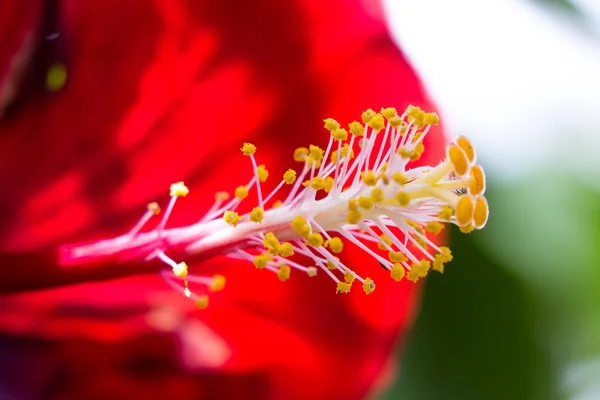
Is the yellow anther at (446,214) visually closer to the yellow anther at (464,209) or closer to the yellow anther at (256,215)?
the yellow anther at (464,209)

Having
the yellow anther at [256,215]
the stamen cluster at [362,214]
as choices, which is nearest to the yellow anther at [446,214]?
the stamen cluster at [362,214]

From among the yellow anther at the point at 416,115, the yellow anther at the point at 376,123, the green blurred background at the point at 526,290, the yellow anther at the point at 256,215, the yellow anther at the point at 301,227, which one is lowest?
the green blurred background at the point at 526,290

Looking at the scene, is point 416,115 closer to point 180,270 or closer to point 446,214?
point 446,214

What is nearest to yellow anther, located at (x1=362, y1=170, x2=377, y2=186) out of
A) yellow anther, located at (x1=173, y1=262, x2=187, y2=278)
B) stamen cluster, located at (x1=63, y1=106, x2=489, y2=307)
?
stamen cluster, located at (x1=63, y1=106, x2=489, y2=307)

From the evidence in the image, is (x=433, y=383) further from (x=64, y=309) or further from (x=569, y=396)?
(x=64, y=309)

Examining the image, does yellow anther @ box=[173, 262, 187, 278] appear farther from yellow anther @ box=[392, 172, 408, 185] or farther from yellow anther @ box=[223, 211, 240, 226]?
yellow anther @ box=[392, 172, 408, 185]

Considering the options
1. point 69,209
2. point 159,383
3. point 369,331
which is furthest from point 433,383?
point 69,209
